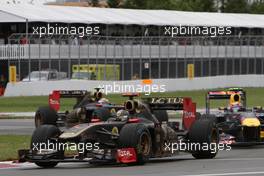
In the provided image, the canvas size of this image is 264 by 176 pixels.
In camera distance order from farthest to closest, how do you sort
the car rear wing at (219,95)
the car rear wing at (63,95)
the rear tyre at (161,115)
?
the car rear wing at (63,95)
the car rear wing at (219,95)
the rear tyre at (161,115)

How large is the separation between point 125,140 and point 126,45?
52.7 meters

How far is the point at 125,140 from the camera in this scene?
703 inches

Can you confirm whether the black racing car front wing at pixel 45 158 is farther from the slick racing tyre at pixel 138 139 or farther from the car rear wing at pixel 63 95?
the car rear wing at pixel 63 95

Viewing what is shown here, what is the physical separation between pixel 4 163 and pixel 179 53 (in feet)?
183

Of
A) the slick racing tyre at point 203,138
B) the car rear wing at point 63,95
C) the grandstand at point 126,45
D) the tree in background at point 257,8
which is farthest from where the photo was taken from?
the tree in background at point 257,8

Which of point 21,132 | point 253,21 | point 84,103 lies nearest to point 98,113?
point 84,103

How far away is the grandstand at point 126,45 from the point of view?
6378 cm

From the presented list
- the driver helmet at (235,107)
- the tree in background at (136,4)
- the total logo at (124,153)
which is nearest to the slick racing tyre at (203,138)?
the total logo at (124,153)

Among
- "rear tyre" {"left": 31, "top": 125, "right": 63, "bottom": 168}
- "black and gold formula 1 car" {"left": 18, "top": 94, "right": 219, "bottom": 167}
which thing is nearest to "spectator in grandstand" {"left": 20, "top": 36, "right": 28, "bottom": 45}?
"black and gold formula 1 car" {"left": 18, "top": 94, "right": 219, "bottom": 167}

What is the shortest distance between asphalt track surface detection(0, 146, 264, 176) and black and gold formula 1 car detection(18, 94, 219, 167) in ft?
0.74

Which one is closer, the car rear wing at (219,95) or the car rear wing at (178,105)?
the car rear wing at (178,105)

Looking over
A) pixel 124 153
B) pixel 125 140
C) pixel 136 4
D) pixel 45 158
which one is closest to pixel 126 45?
pixel 136 4

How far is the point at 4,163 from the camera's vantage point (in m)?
19.8

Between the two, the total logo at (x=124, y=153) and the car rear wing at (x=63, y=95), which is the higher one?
the car rear wing at (x=63, y=95)
